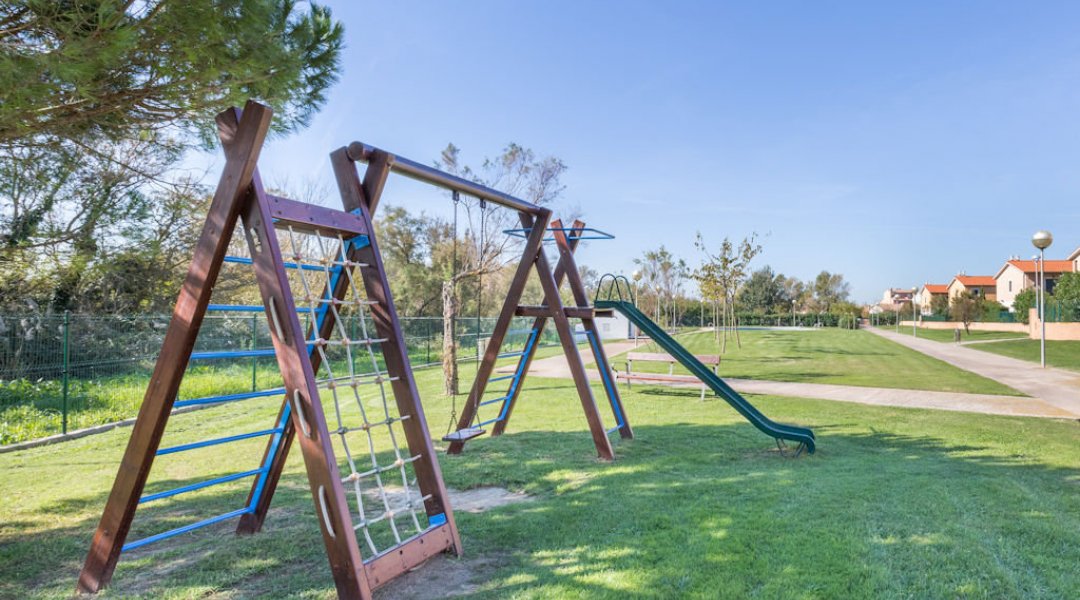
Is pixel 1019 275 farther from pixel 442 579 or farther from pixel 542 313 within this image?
pixel 442 579

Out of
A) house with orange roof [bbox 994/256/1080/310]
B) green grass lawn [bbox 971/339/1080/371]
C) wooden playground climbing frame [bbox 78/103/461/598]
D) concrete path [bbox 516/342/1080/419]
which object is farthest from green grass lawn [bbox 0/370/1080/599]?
house with orange roof [bbox 994/256/1080/310]

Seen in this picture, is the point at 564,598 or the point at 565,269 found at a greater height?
the point at 565,269

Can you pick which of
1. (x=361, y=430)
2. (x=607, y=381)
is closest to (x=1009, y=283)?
(x=607, y=381)

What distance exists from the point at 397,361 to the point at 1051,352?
25300mm

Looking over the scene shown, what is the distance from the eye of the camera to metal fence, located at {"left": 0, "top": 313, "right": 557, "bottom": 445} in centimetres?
789

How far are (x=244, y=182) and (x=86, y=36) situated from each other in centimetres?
169

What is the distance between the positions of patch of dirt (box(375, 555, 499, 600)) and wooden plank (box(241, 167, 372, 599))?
0.82 feet

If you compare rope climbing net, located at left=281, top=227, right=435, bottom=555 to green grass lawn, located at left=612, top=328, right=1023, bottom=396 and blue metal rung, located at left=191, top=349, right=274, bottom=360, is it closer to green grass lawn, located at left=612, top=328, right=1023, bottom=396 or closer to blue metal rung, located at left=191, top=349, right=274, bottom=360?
blue metal rung, located at left=191, top=349, right=274, bottom=360

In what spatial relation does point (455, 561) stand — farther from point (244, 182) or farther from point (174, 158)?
point (174, 158)

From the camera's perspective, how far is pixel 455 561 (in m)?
3.49

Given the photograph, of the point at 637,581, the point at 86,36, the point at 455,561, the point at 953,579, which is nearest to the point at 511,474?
the point at 455,561

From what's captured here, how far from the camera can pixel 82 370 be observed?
27.8 ft

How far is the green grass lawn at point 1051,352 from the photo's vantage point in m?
17.5

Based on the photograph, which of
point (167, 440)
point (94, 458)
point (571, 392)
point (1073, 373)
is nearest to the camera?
point (94, 458)
